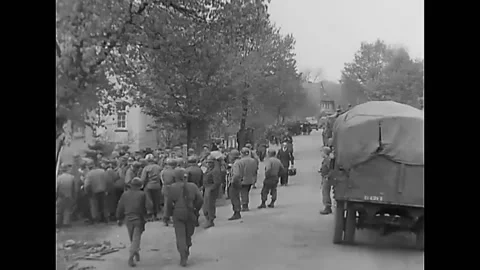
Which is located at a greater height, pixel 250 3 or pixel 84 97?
pixel 250 3

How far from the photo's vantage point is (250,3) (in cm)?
300

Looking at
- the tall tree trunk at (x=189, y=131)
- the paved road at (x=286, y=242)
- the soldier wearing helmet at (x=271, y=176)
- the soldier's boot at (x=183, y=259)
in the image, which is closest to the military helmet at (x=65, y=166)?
the paved road at (x=286, y=242)

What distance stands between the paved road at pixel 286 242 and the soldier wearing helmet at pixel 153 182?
0.38 feet

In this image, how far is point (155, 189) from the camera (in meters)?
2.87

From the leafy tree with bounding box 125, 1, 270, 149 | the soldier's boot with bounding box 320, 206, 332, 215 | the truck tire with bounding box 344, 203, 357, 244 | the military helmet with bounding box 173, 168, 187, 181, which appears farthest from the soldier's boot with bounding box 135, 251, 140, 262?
the truck tire with bounding box 344, 203, 357, 244

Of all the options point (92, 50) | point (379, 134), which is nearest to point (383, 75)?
point (379, 134)

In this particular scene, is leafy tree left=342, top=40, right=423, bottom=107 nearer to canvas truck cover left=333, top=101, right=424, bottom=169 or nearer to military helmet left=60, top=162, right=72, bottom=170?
canvas truck cover left=333, top=101, right=424, bottom=169

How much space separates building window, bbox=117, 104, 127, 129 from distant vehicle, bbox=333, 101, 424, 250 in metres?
1.28

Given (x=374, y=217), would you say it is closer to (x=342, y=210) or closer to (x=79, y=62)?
(x=342, y=210)

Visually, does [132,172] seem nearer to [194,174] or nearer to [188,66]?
[194,174]
